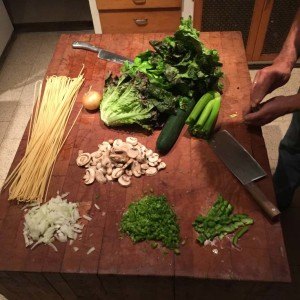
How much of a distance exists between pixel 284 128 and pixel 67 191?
211cm

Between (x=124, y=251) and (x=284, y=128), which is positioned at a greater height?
(x=124, y=251)

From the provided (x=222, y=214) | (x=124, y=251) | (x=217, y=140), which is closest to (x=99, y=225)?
(x=124, y=251)

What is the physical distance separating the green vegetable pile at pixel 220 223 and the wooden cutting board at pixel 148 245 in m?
0.03

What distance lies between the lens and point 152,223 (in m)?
1.36

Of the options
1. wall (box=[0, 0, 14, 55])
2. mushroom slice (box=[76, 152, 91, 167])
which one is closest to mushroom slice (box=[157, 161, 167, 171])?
A: mushroom slice (box=[76, 152, 91, 167])

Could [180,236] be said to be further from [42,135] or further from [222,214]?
[42,135]

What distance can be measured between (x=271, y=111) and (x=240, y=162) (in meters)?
0.30

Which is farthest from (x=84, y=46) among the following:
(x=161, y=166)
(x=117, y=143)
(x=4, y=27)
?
(x=4, y=27)

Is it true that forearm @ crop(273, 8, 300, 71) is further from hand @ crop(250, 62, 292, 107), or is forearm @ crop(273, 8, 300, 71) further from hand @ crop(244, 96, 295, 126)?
hand @ crop(244, 96, 295, 126)

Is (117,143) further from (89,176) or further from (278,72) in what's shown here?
(278,72)

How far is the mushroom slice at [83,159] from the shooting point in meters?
1.61

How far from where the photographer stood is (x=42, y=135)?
173cm

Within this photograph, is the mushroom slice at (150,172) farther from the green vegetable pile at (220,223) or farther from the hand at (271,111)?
the hand at (271,111)

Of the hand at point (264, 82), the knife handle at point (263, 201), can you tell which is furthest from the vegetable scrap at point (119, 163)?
the hand at point (264, 82)
